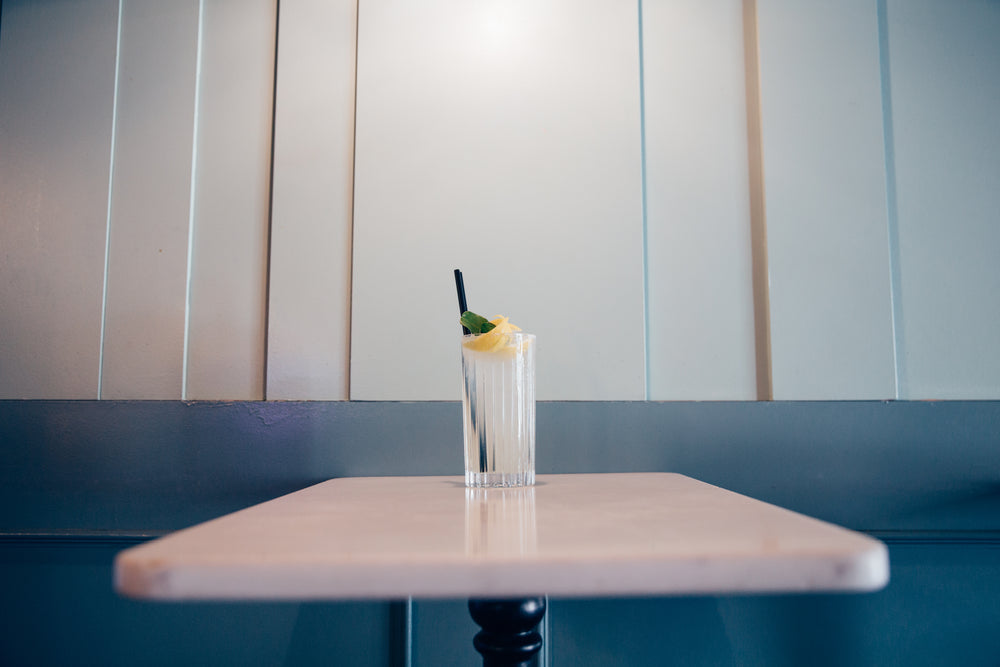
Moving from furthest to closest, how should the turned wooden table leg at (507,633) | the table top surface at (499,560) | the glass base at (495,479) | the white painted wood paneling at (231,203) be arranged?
the white painted wood paneling at (231,203), the glass base at (495,479), the turned wooden table leg at (507,633), the table top surface at (499,560)

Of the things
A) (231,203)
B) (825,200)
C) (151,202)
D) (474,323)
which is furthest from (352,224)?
(825,200)

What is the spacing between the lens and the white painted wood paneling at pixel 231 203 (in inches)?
56.3

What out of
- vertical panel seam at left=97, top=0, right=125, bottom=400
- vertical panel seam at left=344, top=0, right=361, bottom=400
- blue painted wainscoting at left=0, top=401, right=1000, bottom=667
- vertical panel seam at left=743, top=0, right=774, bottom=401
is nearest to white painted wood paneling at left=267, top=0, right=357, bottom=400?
vertical panel seam at left=344, top=0, right=361, bottom=400

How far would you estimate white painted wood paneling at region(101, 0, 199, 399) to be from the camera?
A: 1421 mm

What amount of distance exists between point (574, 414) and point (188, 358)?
2.94 feet

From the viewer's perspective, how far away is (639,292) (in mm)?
1425

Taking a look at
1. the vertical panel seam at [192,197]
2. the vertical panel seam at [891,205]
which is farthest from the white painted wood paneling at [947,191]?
the vertical panel seam at [192,197]

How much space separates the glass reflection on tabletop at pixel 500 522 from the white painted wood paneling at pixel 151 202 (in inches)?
35.7

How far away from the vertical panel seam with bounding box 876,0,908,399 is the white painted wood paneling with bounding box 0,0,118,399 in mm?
1835

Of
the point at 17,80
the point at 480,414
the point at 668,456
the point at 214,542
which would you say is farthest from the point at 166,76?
the point at 668,456

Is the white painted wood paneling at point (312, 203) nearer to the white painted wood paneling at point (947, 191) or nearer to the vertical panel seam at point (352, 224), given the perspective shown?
the vertical panel seam at point (352, 224)

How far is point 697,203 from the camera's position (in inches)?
57.7

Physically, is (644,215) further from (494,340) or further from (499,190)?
(494,340)

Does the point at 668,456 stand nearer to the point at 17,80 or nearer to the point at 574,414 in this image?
the point at 574,414
